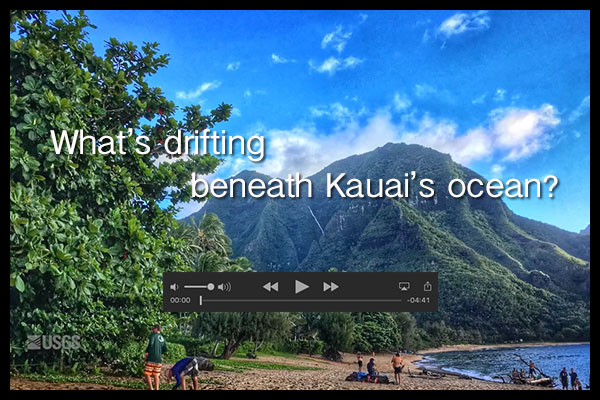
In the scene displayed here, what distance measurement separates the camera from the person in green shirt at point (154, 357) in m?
4.86

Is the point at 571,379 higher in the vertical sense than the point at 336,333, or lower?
lower

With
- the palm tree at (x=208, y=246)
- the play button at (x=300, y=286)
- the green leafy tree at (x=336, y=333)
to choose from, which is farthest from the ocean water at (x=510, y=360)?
the palm tree at (x=208, y=246)

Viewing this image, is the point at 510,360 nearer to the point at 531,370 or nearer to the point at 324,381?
the point at 531,370

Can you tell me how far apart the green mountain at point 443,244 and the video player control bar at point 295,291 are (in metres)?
0.26

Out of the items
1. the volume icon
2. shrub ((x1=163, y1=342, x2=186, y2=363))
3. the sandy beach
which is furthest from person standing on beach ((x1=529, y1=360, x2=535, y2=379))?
shrub ((x1=163, y1=342, x2=186, y2=363))

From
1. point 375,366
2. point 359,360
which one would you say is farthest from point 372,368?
point 359,360

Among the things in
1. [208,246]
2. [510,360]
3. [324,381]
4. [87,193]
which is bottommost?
[324,381]

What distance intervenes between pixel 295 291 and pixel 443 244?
2.20 m

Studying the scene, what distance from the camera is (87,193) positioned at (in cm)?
525

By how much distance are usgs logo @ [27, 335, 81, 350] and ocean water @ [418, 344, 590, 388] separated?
4257 millimetres

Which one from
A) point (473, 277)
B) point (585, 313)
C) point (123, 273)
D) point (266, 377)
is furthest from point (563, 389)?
point (123, 273)

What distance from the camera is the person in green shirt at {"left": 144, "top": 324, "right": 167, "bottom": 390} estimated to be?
16.0ft

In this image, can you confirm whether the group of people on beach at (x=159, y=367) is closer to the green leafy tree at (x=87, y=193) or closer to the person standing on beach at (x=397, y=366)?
the green leafy tree at (x=87, y=193)
